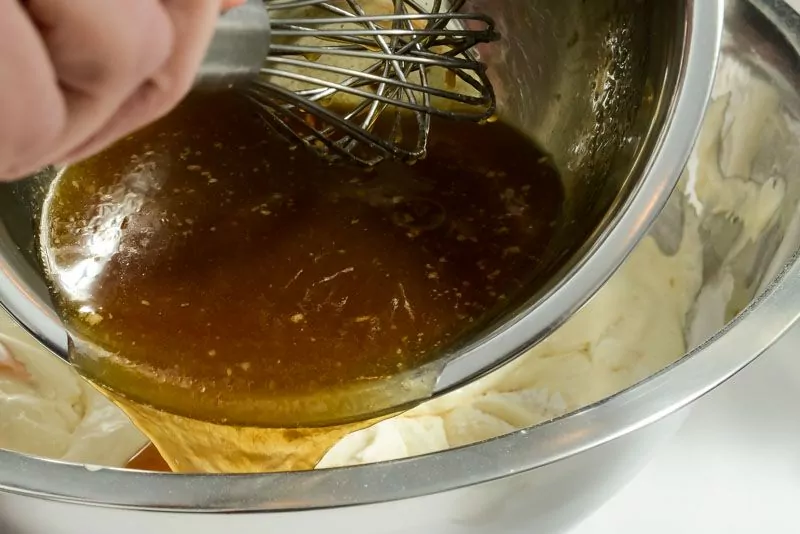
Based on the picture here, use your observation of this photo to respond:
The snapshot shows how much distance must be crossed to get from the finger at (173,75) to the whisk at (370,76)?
200mm

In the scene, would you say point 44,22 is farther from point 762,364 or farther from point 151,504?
point 762,364

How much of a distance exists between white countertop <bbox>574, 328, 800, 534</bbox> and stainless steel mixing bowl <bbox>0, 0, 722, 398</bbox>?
0.20 meters

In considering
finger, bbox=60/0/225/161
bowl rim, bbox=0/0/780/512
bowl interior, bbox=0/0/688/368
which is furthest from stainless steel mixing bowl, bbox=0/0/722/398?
finger, bbox=60/0/225/161

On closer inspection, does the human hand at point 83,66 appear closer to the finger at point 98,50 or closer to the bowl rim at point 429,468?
the finger at point 98,50

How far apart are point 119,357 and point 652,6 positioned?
0.43 meters

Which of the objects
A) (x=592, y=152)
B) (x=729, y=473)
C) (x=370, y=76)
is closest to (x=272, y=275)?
(x=370, y=76)

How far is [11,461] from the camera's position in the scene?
40 centimetres

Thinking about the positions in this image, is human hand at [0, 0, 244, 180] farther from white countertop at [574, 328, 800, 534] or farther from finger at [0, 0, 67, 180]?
white countertop at [574, 328, 800, 534]

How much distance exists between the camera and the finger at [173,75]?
10.8 inches

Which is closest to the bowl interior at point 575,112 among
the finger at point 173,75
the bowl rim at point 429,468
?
the bowl rim at point 429,468

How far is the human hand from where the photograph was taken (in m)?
0.23

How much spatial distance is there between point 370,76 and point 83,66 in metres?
0.37

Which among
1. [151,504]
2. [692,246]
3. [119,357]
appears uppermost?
[692,246]

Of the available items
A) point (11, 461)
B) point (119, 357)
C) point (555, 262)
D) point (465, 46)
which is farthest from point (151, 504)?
point (465, 46)
